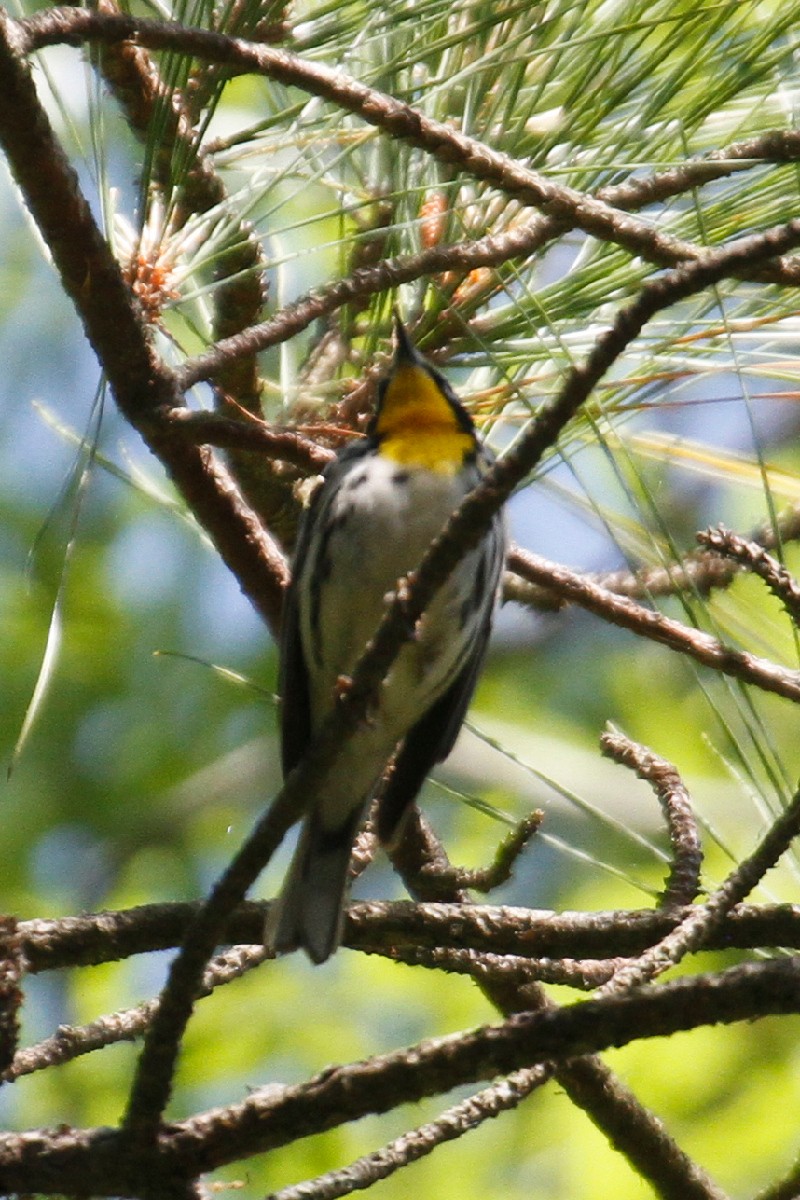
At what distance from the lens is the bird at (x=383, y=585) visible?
7.22 feet

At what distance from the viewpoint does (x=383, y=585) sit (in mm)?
2236

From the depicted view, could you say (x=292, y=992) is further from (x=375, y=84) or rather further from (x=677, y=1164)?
(x=375, y=84)

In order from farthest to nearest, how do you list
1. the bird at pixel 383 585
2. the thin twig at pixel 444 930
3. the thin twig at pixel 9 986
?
the bird at pixel 383 585, the thin twig at pixel 444 930, the thin twig at pixel 9 986

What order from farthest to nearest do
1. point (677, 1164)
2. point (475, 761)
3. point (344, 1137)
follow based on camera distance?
point (475, 761)
point (344, 1137)
point (677, 1164)

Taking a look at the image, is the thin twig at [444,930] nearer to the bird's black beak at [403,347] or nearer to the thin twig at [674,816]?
the thin twig at [674,816]

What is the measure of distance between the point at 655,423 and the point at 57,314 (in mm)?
1903

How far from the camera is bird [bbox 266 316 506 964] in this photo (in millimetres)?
2199

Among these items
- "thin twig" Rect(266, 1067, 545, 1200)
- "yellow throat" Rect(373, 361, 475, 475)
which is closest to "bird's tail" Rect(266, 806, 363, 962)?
"thin twig" Rect(266, 1067, 545, 1200)

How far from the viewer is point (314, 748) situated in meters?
1.37

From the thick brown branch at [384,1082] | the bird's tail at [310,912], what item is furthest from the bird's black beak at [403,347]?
the thick brown branch at [384,1082]

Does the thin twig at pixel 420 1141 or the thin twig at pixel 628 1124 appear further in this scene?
the thin twig at pixel 628 1124

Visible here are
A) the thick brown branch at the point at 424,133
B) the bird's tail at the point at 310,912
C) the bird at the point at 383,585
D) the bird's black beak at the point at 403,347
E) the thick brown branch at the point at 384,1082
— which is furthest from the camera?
the bird at the point at 383,585

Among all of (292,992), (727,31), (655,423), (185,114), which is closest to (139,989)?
(292,992)

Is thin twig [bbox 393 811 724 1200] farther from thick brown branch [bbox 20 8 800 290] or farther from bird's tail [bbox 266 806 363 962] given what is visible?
thick brown branch [bbox 20 8 800 290]
